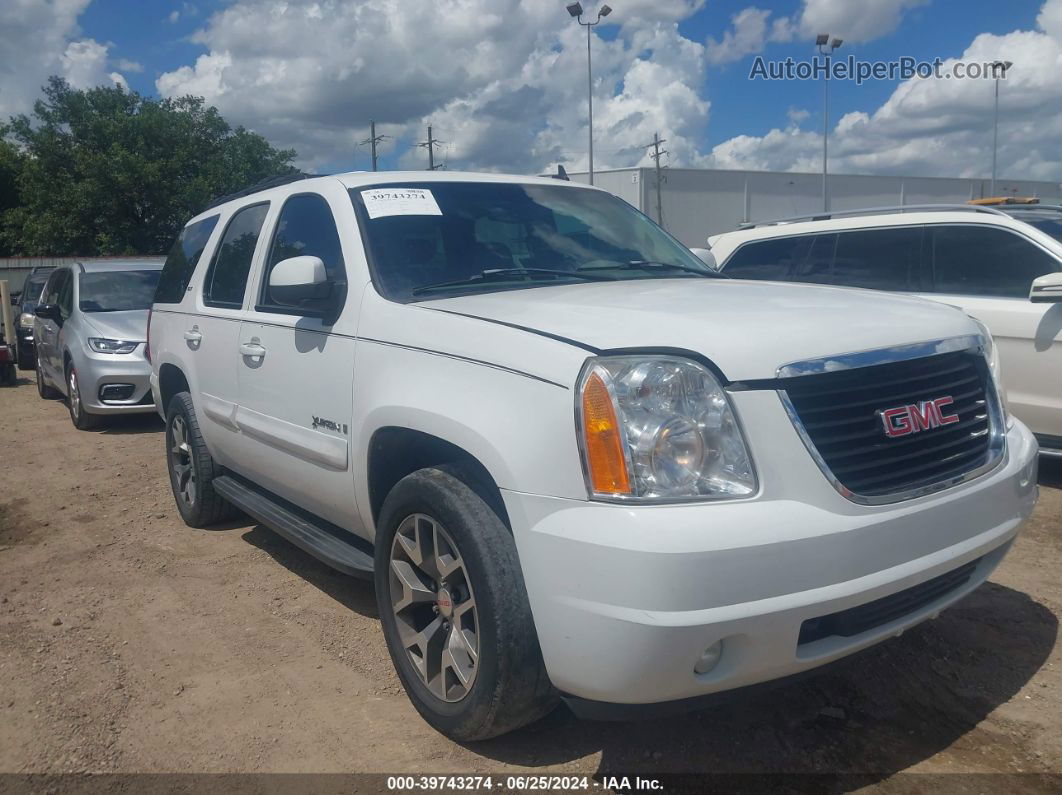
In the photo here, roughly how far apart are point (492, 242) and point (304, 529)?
150 cm

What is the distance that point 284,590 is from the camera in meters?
4.38

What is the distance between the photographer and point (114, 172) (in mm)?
36562

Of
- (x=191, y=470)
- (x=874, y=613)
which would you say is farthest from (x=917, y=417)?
(x=191, y=470)

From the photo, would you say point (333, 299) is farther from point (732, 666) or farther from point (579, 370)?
point (732, 666)

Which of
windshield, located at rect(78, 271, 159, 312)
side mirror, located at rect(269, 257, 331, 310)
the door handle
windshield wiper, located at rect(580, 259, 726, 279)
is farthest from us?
windshield, located at rect(78, 271, 159, 312)

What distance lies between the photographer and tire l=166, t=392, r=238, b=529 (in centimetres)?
499

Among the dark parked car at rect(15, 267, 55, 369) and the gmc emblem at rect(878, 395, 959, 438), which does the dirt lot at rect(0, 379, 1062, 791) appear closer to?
the gmc emblem at rect(878, 395, 959, 438)

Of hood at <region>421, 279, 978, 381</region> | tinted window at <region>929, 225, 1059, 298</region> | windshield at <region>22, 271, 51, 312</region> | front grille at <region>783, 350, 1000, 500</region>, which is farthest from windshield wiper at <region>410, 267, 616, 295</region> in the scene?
windshield at <region>22, 271, 51, 312</region>

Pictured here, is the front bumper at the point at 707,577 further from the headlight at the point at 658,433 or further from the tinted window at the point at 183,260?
the tinted window at the point at 183,260

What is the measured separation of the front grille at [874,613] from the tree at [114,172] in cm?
3749

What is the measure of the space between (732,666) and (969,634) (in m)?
1.80

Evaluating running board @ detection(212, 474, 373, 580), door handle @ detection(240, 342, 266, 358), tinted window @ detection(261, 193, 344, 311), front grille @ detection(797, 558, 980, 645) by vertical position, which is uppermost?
tinted window @ detection(261, 193, 344, 311)

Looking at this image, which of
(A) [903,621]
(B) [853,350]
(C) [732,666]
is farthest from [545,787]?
(B) [853,350]

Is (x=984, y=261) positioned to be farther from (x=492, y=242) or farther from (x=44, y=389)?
(x=44, y=389)
